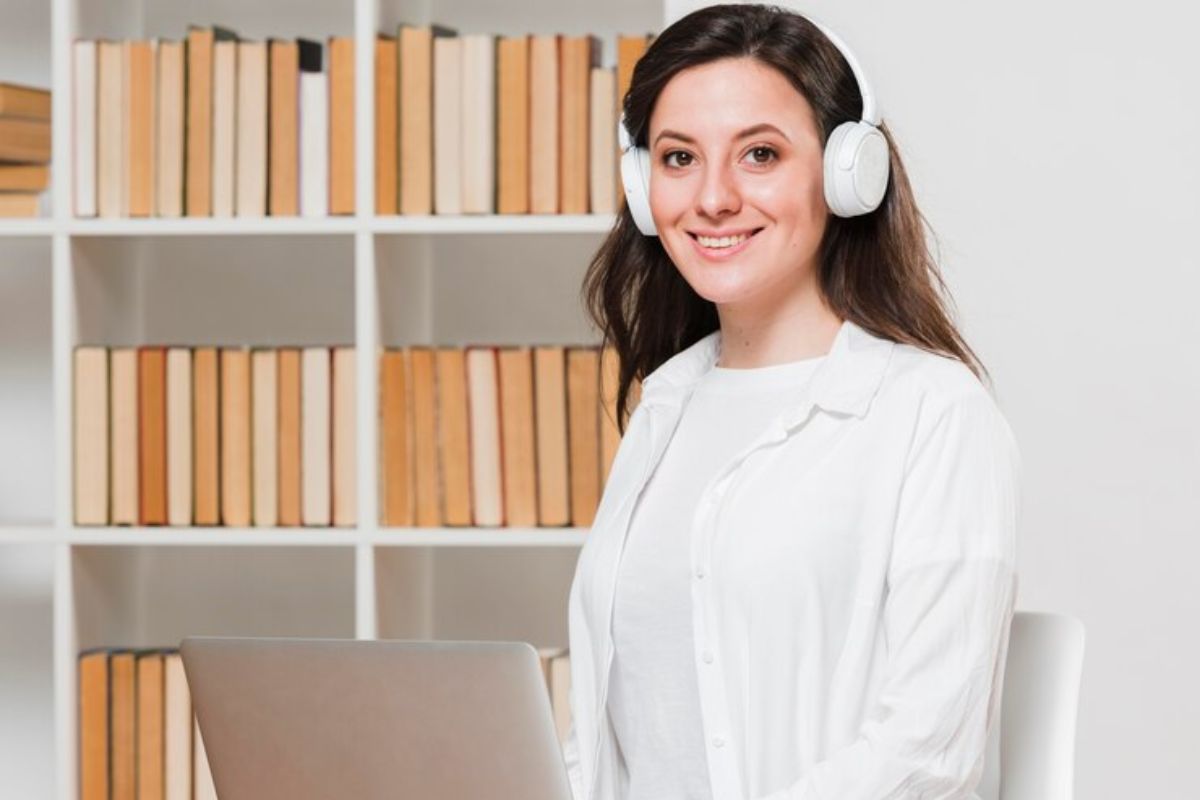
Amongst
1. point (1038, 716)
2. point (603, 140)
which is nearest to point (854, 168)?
point (1038, 716)

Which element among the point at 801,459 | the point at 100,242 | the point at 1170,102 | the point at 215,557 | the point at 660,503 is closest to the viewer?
the point at 801,459

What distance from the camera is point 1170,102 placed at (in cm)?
244

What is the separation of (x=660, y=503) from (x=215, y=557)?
130 cm

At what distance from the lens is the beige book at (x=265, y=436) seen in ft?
8.32

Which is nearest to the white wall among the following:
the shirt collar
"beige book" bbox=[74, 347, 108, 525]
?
the shirt collar

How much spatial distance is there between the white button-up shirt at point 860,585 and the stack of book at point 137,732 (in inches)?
42.4

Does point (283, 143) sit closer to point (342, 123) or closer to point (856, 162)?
point (342, 123)

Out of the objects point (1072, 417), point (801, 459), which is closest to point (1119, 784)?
point (1072, 417)

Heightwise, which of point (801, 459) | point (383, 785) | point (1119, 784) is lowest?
point (1119, 784)

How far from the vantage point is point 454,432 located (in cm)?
252

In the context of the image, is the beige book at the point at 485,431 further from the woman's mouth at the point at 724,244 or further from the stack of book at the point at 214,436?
the woman's mouth at the point at 724,244

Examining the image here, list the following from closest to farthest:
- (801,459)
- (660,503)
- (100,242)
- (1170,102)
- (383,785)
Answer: (383,785) → (801,459) → (660,503) → (1170,102) → (100,242)

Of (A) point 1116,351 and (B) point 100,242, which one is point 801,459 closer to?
(A) point 1116,351

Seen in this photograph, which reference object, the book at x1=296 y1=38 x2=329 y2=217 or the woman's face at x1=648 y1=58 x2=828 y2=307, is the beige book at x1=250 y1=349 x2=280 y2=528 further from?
the woman's face at x1=648 y1=58 x2=828 y2=307
